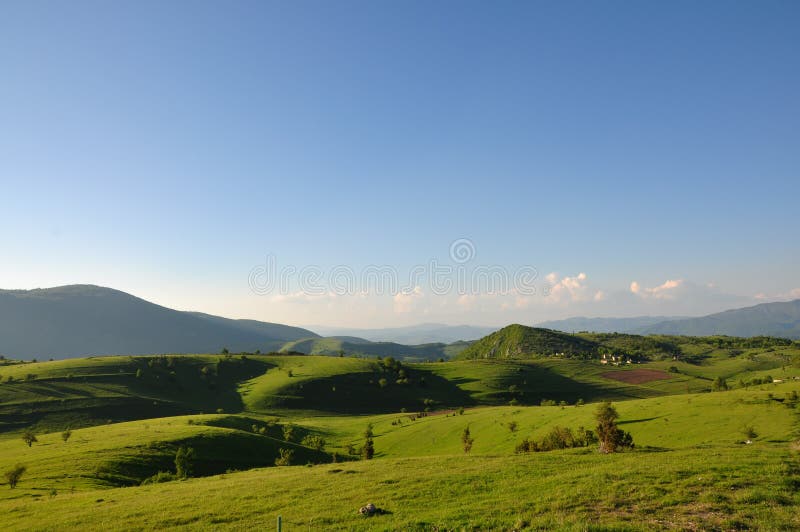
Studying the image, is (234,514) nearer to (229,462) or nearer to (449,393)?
(229,462)

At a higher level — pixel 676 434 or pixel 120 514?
pixel 120 514

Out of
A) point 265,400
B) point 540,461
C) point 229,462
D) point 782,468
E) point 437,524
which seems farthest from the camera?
point 265,400

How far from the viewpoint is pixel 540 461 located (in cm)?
3581

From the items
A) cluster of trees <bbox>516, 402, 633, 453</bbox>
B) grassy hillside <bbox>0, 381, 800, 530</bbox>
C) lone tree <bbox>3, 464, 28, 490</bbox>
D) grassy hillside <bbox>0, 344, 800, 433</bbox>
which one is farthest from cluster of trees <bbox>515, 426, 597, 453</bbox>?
grassy hillside <bbox>0, 344, 800, 433</bbox>

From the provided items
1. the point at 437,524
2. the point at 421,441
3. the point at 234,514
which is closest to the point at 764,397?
the point at 421,441

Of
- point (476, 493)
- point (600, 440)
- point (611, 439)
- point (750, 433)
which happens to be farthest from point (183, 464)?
point (750, 433)

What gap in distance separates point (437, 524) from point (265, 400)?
165416mm

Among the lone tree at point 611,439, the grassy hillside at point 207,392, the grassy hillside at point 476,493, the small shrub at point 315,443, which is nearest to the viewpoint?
the grassy hillside at point 476,493

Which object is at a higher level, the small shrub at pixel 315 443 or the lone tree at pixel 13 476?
the lone tree at pixel 13 476

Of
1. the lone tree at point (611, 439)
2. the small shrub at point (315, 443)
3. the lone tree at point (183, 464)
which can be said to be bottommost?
the small shrub at point (315, 443)

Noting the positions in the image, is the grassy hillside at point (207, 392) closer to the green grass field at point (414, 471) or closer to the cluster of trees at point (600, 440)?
the green grass field at point (414, 471)

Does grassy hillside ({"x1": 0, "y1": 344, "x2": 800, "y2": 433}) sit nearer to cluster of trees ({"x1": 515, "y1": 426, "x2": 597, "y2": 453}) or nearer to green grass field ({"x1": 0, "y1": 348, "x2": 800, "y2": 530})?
green grass field ({"x1": 0, "y1": 348, "x2": 800, "y2": 530})

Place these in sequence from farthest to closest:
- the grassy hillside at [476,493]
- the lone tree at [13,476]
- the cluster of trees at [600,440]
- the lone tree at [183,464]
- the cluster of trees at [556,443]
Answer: the lone tree at [183,464] → the cluster of trees at [556,443] → the lone tree at [13,476] → the cluster of trees at [600,440] → the grassy hillside at [476,493]

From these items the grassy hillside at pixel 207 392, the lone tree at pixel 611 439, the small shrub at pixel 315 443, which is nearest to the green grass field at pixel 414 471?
the grassy hillside at pixel 207 392
